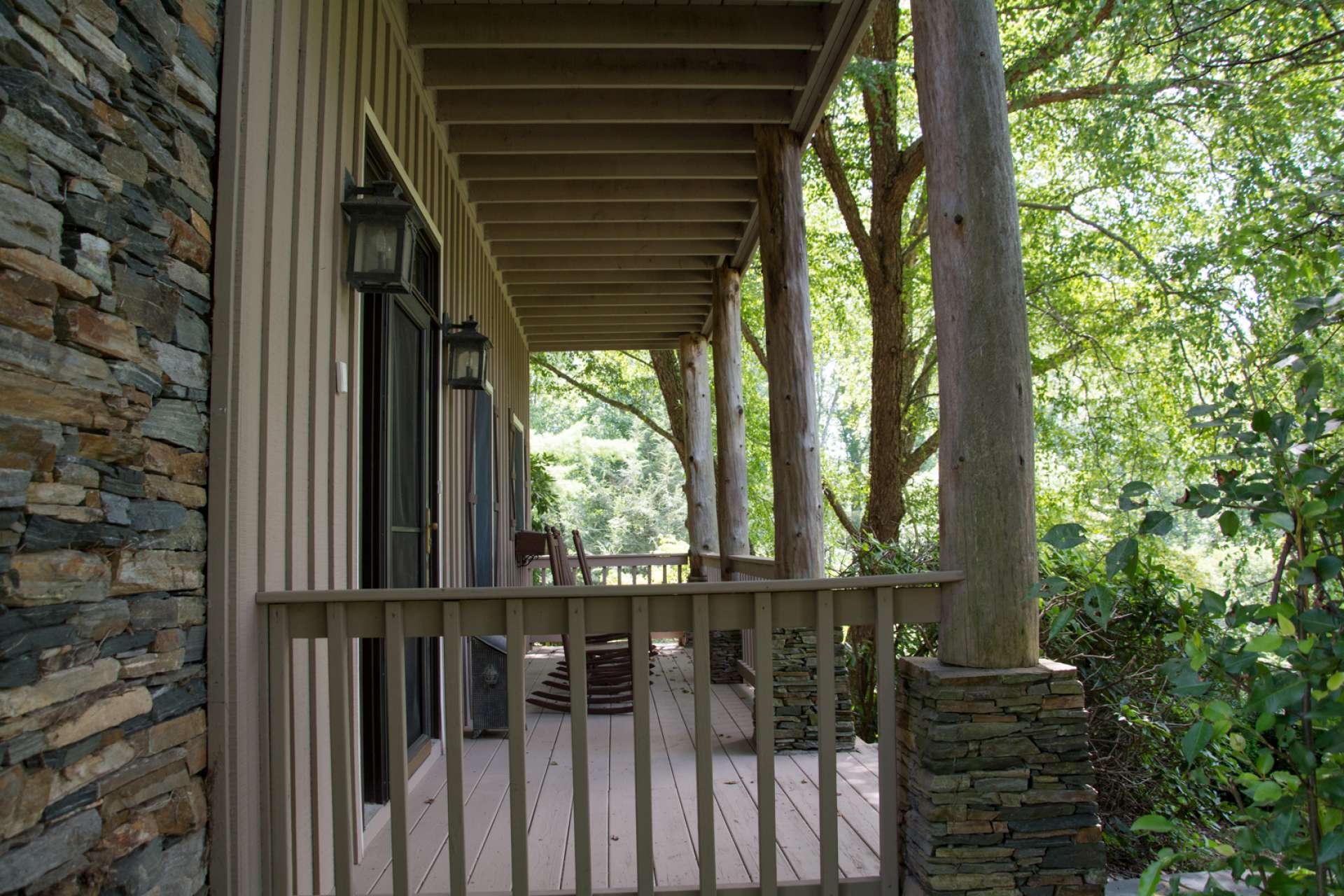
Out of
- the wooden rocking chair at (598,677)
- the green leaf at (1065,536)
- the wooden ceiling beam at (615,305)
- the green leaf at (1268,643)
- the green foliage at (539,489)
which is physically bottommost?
the wooden rocking chair at (598,677)

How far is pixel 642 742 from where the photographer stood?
2.26 meters

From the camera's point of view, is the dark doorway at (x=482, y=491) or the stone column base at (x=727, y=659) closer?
the dark doorway at (x=482, y=491)

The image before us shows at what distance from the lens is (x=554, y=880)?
2.65 meters

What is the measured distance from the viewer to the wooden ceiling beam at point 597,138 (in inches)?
192

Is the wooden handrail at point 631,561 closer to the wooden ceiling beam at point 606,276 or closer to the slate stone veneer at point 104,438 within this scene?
the wooden ceiling beam at point 606,276

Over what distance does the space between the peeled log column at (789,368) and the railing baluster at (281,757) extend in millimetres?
2714

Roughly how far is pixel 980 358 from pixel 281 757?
1948 mm

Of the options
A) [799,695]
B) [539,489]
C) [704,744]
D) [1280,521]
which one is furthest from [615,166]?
[539,489]

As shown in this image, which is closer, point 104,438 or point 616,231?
point 104,438

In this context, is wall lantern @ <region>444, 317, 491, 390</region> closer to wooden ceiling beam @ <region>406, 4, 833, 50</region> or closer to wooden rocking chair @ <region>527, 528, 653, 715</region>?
wooden rocking chair @ <region>527, 528, 653, 715</region>

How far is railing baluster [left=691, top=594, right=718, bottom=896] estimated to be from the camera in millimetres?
2275

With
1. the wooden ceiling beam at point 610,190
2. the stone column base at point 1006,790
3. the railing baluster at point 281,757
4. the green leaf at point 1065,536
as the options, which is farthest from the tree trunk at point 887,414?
the railing baluster at point 281,757

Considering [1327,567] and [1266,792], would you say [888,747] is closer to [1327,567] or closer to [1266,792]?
[1266,792]

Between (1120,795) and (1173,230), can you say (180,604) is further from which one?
(1173,230)
